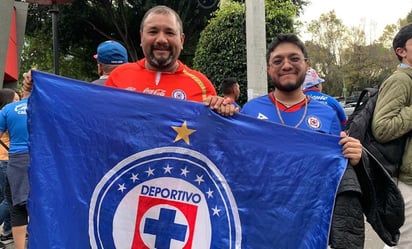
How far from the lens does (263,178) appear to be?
8.19 feet

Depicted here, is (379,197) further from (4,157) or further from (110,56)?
(4,157)

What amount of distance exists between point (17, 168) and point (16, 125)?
1.47 ft

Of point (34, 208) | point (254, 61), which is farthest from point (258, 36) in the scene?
point (34, 208)

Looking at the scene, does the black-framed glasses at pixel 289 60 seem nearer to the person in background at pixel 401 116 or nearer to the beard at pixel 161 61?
the beard at pixel 161 61

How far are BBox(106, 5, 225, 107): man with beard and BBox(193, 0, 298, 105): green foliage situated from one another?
6.10 metres

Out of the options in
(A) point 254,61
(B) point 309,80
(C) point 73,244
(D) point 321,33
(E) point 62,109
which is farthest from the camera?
(D) point 321,33

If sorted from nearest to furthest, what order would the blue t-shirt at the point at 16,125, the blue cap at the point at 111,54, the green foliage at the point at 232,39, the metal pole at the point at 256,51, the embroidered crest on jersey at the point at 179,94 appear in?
the embroidered crest on jersey at the point at 179,94 → the blue cap at the point at 111,54 → the blue t-shirt at the point at 16,125 → the metal pole at the point at 256,51 → the green foliage at the point at 232,39

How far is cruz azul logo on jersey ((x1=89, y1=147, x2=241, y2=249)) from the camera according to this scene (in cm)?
245

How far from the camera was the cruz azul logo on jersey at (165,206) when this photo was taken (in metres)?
2.45

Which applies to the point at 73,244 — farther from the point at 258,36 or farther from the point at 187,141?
the point at 258,36

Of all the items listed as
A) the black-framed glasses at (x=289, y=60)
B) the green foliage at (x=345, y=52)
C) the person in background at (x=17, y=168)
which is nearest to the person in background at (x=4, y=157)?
the person in background at (x=17, y=168)

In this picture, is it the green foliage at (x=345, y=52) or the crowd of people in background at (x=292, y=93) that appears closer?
the crowd of people in background at (x=292, y=93)

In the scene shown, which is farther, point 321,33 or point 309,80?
point 321,33

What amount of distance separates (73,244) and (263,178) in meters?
1.02
